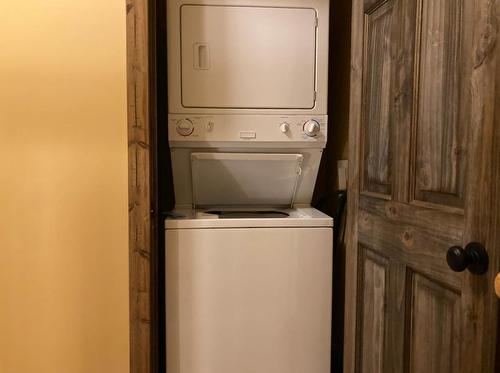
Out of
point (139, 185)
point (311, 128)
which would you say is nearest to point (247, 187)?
point (311, 128)

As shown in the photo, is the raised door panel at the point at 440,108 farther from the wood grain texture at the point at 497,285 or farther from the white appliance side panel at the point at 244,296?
the white appliance side panel at the point at 244,296

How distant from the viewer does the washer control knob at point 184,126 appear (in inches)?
59.9

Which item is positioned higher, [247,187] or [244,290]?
[247,187]

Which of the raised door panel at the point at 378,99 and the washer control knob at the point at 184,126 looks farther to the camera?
the washer control knob at the point at 184,126

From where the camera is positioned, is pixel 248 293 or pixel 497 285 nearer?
pixel 497 285

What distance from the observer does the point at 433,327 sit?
34.1 inches

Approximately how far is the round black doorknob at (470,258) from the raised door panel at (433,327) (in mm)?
87

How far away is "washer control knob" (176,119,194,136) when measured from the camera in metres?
1.52

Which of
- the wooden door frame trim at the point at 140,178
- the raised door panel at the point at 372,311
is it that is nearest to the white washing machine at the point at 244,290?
the wooden door frame trim at the point at 140,178

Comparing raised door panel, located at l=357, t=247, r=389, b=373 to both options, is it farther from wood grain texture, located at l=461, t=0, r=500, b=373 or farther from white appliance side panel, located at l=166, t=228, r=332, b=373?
wood grain texture, located at l=461, t=0, r=500, b=373

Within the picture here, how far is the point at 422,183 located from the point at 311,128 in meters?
0.71

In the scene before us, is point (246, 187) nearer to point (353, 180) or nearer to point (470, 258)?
point (353, 180)

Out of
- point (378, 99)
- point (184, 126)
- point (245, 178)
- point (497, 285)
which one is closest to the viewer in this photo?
point (497, 285)

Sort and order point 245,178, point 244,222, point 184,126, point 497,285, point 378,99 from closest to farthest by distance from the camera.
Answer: point 497,285 → point 378,99 → point 244,222 → point 184,126 → point 245,178
